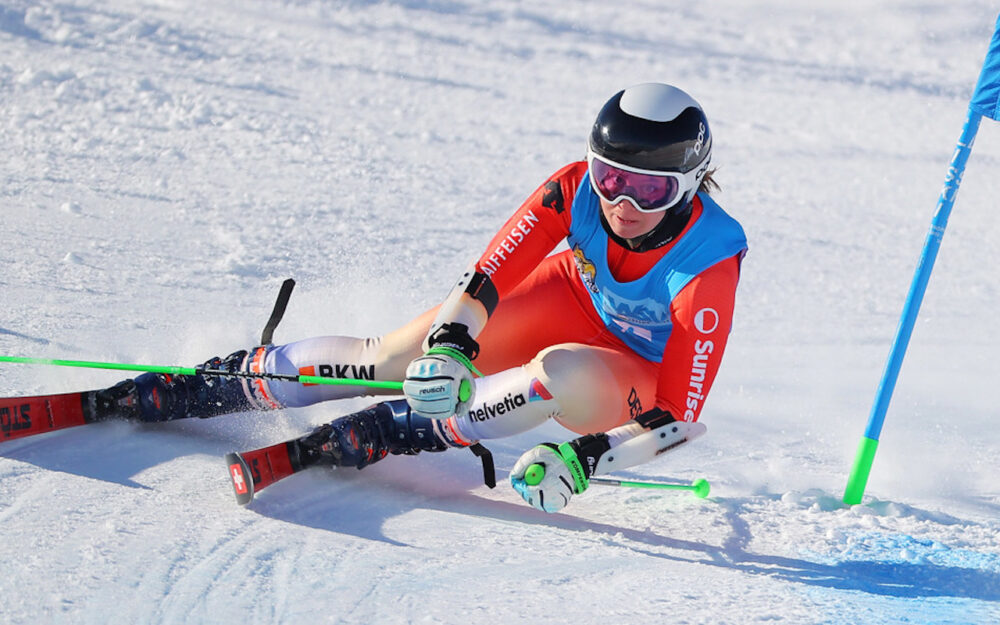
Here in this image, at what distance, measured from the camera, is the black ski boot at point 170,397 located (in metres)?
3.47

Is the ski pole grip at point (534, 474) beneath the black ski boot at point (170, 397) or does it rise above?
beneath

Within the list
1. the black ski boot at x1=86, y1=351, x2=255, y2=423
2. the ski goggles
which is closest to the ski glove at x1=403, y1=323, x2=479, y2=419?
the ski goggles

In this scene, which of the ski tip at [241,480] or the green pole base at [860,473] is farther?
the green pole base at [860,473]

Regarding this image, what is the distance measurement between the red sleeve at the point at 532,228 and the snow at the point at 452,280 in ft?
2.27

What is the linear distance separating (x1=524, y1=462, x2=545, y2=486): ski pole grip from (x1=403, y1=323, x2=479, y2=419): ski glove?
38cm

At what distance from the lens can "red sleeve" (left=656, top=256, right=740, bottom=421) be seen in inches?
111

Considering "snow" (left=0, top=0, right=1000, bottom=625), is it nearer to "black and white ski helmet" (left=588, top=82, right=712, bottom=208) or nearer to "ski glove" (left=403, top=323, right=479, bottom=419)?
"ski glove" (left=403, top=323, right=479, bottom=419)

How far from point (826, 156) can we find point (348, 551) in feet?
21.7

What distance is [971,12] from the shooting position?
11086 millimetres

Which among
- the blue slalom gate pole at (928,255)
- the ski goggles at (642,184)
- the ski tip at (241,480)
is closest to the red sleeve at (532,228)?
the ski goggles at (642,184)

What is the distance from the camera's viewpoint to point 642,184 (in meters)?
2.98

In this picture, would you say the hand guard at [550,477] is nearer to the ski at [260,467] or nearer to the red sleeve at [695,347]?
the red sleeve at [695,347]

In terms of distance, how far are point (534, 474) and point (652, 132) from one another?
38.2 inches

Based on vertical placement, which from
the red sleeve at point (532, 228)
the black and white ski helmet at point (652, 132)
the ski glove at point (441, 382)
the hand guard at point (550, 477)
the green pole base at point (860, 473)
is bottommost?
the green pole base at point (860, 473)
